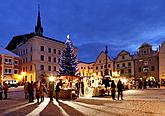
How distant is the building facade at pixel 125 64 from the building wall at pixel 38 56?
16.3 metres

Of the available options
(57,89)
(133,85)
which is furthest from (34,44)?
(57,89)

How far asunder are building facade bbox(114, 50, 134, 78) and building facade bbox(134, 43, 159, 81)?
1458 millimetres

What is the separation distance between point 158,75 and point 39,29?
135ft

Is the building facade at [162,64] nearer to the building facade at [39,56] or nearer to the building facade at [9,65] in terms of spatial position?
the building facade at [39,56]

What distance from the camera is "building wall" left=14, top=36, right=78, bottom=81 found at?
60188mm

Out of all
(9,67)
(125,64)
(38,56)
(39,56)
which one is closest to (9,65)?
(9,67)

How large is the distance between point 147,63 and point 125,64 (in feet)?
22.4

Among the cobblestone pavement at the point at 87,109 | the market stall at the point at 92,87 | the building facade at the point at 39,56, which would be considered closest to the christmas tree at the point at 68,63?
the building facade at the point at 39,56

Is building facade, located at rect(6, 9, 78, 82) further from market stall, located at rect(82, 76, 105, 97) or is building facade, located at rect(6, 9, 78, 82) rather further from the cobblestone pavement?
the cobblestone pavement

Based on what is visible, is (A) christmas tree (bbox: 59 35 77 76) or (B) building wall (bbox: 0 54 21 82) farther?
(B) building wall (bbox: 0 54 21 82)

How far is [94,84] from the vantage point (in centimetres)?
2841

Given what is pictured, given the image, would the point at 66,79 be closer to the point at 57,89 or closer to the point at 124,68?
the point at 57,89

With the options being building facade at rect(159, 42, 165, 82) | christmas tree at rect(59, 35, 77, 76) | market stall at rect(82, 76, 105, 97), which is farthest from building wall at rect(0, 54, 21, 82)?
building facade at rect(159, 42, 165, 82)

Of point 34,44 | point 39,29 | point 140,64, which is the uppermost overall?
point 39,29
